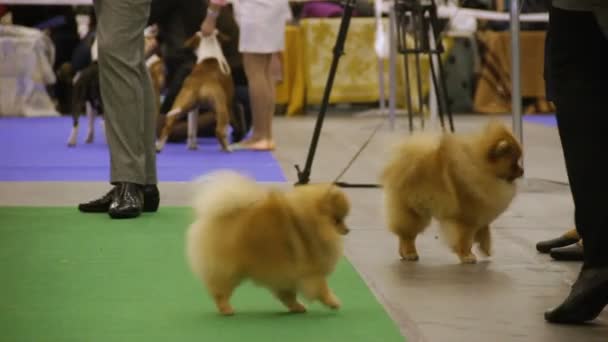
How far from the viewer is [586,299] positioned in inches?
113

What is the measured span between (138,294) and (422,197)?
100 cm

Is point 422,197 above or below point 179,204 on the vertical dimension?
above

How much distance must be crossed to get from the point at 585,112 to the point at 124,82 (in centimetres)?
251

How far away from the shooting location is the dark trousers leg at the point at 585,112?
9.29ft

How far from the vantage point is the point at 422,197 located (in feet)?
12.4

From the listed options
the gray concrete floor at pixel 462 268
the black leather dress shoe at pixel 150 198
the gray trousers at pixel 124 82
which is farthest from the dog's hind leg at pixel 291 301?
the black leather dress shoe at pixel 150 198

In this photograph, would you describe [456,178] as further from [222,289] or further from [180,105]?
[180,105]

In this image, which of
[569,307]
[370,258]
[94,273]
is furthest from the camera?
[370,258]

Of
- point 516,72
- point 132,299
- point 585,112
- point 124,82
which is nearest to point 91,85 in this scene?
point 516,72

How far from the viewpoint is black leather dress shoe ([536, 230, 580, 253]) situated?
4102 mm

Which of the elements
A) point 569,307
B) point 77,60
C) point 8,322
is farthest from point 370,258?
point 77,60

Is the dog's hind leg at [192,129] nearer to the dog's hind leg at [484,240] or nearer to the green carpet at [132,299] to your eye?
the green carpet at [132,299]

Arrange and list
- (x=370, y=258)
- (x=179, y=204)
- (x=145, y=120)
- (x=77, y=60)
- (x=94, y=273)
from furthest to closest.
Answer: (x=77, y=60)
(x=179, y=204)
(x=145, y=120)
(x=370, y=258)
(x=94, y=273)

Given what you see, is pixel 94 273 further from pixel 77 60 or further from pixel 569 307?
pixel 77 60
